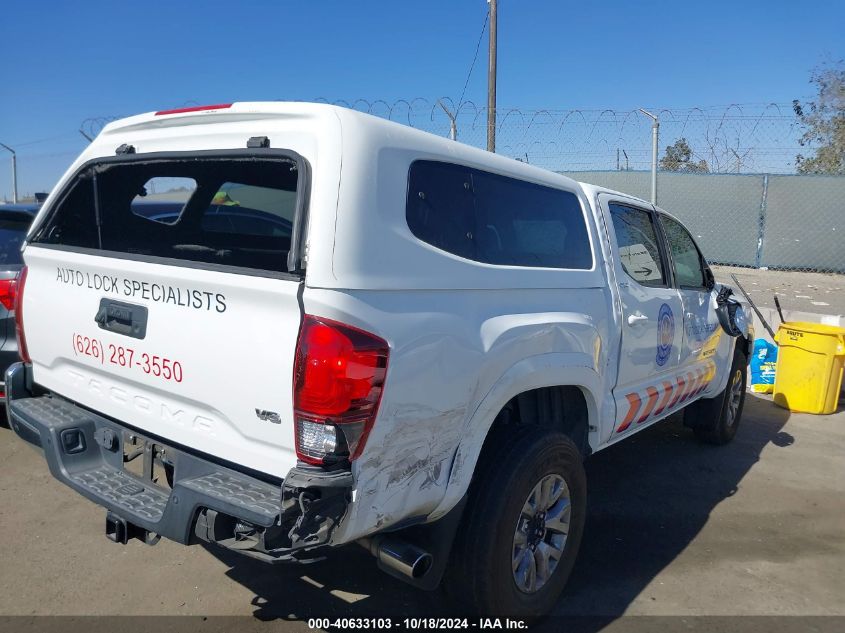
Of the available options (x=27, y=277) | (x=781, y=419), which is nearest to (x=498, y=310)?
(x=27, y=277)

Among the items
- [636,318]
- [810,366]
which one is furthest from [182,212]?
[810,366]

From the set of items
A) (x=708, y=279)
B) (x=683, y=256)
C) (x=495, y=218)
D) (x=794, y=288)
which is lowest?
(x=794, y=288)

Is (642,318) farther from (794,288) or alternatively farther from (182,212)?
(794,288)

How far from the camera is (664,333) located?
410 centimetres

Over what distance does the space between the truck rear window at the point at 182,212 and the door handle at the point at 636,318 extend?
6.04 ft

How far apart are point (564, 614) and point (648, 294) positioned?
181cm

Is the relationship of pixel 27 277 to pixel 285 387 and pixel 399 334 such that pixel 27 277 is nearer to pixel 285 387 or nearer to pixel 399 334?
pixel 285 387

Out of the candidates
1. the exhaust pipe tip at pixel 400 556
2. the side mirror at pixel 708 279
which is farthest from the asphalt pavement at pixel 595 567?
the side mirror at pixel 708 279

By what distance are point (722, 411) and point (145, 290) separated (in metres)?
4.63

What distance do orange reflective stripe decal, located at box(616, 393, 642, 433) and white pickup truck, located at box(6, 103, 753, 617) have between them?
0.12 ft

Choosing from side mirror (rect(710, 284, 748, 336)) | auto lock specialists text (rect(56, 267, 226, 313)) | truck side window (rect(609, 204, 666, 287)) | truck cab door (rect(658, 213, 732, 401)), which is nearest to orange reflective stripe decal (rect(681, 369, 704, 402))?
truck cab door (rect(658, 213, 732, 401))

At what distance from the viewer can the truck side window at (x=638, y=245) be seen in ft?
12.6

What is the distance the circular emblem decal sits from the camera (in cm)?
403

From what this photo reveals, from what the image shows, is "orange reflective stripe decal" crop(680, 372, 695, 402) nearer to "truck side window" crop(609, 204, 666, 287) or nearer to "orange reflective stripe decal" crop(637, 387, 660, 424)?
"orange reflective stripe decal" crop(637, 387, 660, 424)
